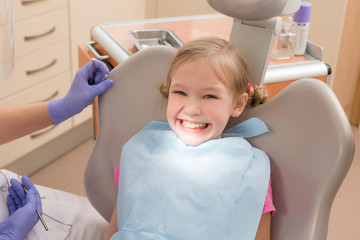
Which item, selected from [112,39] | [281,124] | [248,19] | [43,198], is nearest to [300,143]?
[281,124]

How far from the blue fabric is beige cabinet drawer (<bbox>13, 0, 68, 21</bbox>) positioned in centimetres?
130

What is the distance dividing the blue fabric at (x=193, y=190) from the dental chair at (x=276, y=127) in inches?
2.3

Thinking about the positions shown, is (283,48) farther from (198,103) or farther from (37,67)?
(37,67)

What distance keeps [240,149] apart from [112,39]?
2.86 ft

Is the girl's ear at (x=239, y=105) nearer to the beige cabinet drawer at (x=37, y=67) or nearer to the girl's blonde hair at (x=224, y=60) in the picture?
the girl's blonde hair at (x=224, y=60)

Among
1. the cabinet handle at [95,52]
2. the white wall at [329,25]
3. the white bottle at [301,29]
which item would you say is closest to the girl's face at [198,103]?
the cabinet handle at [95,52]

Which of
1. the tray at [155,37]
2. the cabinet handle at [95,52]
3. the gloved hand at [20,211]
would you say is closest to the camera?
the gloved hand at [20,211]

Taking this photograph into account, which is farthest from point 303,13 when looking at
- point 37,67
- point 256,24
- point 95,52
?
point 37,67

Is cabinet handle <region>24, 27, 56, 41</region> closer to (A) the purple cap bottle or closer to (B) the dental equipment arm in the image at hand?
(A) the purple cap bottle

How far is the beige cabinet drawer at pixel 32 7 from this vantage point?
2.23m

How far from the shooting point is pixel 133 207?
44.3 inches

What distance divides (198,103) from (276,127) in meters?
0.19

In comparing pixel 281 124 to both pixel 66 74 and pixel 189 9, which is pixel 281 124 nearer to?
pixel 66 74

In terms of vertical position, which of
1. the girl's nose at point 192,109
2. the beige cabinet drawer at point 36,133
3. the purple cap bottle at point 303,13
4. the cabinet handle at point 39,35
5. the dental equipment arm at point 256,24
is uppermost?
the dental equipment arm at point 256,24
